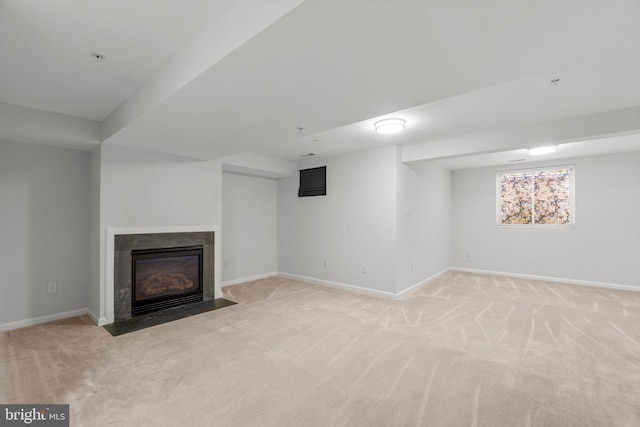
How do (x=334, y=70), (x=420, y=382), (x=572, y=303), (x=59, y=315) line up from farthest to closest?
(x=572, y=303) → (x=59, y=315) → (x=420, y=382) → (x=334, y=70)

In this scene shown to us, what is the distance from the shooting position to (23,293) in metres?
3.40

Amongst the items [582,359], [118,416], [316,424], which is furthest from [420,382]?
[118,416]

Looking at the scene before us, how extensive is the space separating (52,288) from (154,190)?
1.68 metres

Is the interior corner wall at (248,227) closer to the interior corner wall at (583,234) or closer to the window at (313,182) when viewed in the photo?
the window at (313,182)

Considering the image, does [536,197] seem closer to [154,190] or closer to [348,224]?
[348,224]

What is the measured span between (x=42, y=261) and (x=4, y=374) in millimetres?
1632

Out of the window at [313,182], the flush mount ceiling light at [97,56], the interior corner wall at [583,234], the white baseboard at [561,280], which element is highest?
the flush mount ceiling light at [97,56]

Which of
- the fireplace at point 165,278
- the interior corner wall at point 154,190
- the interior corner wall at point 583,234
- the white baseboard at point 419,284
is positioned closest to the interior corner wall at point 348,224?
the white baseboard at point 419,284

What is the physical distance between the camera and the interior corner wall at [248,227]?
17.9ft

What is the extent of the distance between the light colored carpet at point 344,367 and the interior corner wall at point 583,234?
1.53 m

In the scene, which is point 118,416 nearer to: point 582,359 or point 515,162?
point 582,359

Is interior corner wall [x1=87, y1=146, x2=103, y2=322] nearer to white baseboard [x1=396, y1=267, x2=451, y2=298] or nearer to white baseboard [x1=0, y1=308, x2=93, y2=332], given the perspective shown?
white baseboard [x1=0, y1=308, x2=93, y2=332]

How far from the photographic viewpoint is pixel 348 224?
16.7 ft

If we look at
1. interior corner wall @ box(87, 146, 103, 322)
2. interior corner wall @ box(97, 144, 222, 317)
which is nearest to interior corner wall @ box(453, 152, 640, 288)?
interior corner wall @ box(97, 144, 222, 317)
